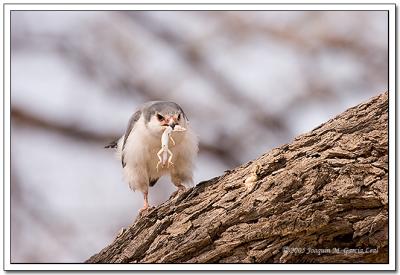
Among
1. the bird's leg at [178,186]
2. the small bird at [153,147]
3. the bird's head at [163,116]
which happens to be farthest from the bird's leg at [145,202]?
the bird's head at [163,116]

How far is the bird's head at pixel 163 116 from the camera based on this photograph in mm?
1981

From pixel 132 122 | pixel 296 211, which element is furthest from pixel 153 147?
pixel 296 211

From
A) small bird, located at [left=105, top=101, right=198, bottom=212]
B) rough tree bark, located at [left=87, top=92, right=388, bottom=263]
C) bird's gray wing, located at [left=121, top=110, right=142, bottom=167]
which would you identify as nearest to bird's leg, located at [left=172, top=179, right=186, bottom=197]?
small bird, located at [left=105, top=101, right=198, bottom=212]

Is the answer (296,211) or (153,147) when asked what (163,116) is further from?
(296,211)

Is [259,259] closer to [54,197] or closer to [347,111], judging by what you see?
[347,111]

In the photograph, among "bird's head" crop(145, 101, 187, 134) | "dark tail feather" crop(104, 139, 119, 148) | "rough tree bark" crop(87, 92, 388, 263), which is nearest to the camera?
"rough tree bark" crop(87, 92, 388, 263)

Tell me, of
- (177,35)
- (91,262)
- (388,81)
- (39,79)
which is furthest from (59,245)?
(388,81)

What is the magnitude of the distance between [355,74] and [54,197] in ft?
3.57

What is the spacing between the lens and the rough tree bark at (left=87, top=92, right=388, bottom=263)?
70.7 inches

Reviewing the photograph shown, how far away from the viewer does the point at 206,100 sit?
2.06m

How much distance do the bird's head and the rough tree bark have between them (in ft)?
0.86

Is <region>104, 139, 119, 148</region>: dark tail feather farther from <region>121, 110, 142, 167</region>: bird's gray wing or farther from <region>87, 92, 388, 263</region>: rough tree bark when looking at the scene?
<region>87, 92, 388, 263</region>: rough tree bark

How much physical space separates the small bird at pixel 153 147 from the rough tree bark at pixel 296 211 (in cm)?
17

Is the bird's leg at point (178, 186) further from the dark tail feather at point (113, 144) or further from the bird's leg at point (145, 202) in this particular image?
the dark tail feather at point (113, 144)
